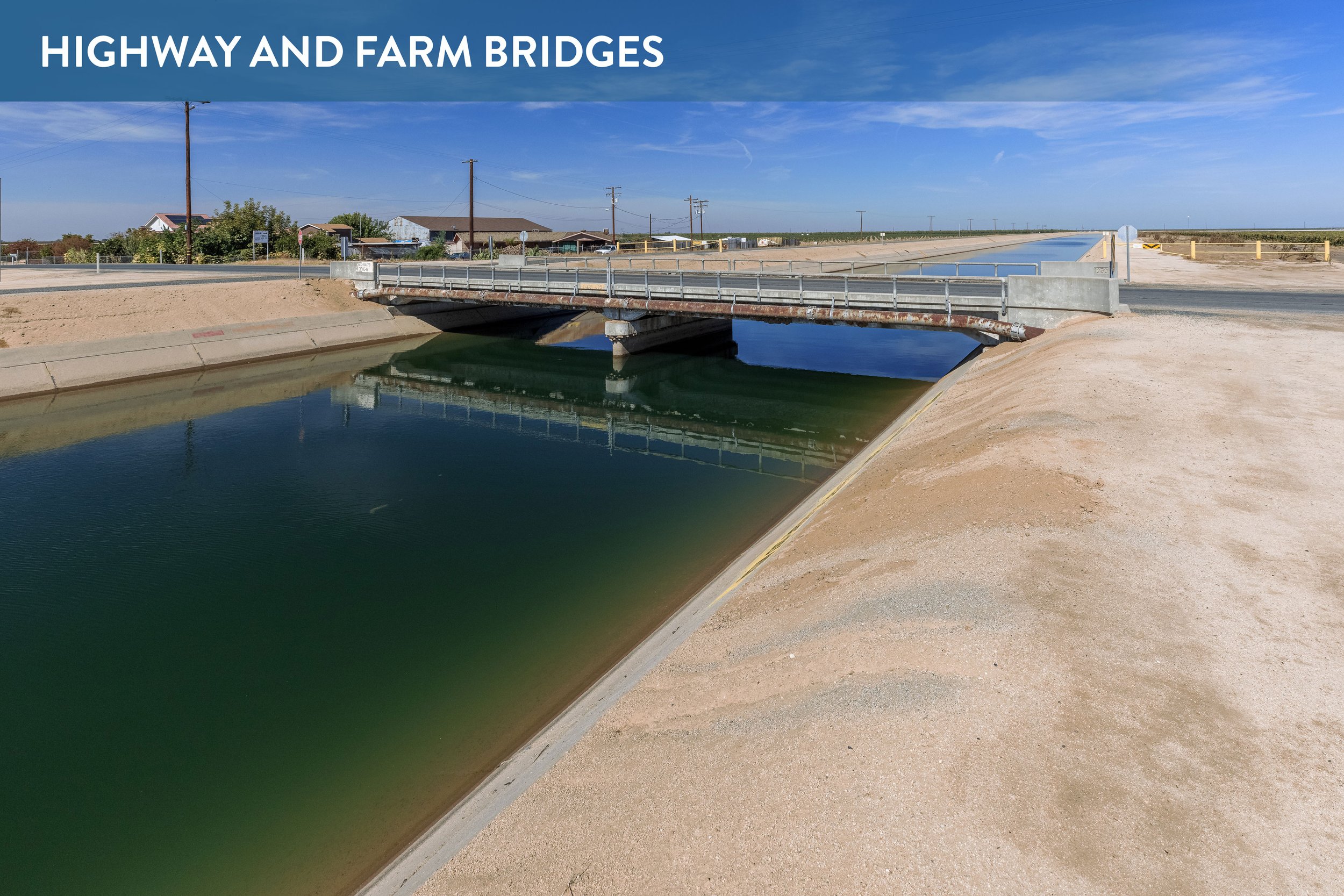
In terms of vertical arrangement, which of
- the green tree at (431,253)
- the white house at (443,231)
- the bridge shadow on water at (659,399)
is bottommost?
the bridge shadow on water at (659,399)

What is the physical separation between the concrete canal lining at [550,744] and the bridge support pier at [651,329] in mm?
24352

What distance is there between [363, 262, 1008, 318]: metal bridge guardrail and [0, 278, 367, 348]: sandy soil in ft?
12.1

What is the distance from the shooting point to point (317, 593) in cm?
1441

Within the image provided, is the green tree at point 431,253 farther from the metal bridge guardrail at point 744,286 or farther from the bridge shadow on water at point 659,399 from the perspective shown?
the bridge shadow on water at point 659,399

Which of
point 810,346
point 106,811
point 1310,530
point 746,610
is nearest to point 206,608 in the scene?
point 106,811

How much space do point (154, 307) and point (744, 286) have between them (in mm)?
29245

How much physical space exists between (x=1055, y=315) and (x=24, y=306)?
42.9 m

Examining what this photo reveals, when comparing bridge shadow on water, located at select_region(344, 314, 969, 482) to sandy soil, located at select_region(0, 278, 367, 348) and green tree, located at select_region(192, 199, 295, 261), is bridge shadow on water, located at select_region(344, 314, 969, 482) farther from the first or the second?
green tree, located at select_region(192, 199, 295, 261)

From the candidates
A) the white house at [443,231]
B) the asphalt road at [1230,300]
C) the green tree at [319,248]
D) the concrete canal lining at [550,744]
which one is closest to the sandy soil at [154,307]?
the concrete canal lining at [550,744]

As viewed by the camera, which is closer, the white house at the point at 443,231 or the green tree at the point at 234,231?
the green tree at the point at 234,231

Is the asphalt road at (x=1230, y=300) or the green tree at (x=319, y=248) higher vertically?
the green tree at (x=319, y=248)

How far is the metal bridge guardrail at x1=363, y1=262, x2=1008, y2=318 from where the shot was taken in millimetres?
30000

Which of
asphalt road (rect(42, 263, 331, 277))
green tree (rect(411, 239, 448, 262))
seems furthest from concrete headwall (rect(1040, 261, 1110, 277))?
green tree (rect(411, 239, 448, 262))

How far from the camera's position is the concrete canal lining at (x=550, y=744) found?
Answer: 7125mm
